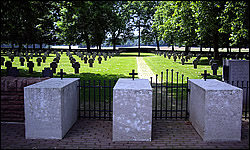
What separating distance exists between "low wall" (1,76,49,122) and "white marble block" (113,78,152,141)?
107 inches

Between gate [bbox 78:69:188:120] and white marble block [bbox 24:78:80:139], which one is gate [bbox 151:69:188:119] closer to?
gate [bbox 78:69:188:120]

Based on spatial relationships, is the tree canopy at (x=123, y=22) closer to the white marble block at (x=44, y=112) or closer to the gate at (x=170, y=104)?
the gate at (x=170, y=104)

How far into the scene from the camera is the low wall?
687cm

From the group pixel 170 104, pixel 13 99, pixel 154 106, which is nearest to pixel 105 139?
pixel 13 99

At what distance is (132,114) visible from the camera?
19.2 feet

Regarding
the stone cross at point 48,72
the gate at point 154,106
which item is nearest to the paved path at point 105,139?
the gate at point 154,106

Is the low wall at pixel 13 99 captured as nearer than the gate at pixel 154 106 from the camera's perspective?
Yes

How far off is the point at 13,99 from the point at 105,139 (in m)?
2.84

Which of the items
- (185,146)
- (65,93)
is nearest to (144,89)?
(185,146)

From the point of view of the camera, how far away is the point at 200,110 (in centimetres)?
618

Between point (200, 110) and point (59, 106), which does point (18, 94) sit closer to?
point (59, 106)

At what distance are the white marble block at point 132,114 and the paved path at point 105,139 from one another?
21cm

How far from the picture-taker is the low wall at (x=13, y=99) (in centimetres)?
687

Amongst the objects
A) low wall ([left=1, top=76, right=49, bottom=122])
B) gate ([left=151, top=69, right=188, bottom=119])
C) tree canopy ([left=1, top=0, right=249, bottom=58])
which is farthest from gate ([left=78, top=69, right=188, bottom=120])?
tree canopy ([left=1, top=0, right=249, bottom=58])
